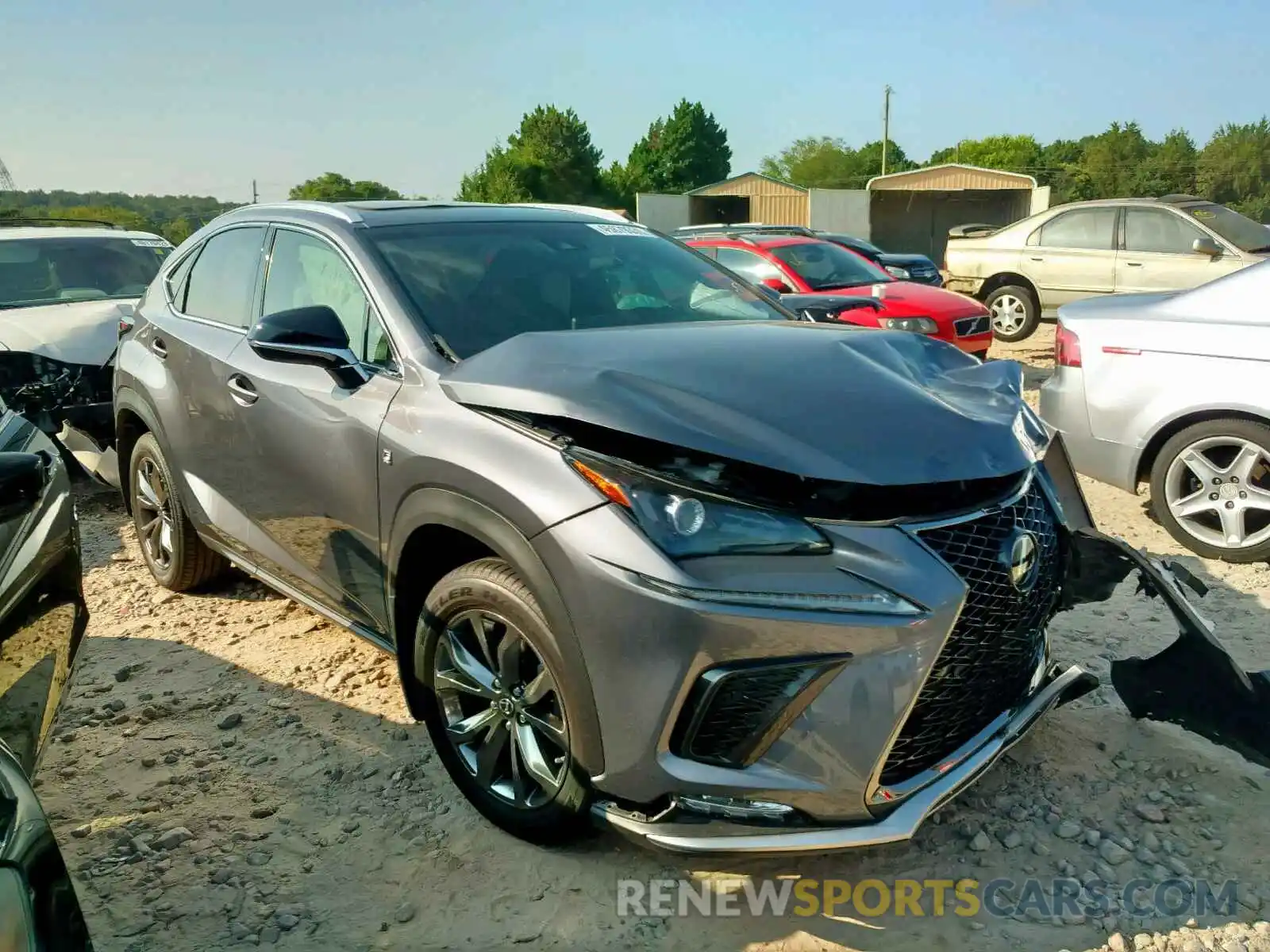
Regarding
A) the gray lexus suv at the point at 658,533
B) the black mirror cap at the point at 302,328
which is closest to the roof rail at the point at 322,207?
the gray lexus suv at the point at 658,533

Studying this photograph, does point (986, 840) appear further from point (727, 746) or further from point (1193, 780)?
point (727, 746)

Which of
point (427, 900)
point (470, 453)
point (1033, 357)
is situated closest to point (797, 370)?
point (470, 453)

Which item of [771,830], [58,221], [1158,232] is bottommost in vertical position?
[771,830]

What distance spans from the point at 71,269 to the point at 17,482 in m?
A: 6.62

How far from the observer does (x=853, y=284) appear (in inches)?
403

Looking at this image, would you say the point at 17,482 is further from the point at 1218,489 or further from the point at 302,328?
the point at 1218,489

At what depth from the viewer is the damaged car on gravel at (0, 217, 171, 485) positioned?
6.13m

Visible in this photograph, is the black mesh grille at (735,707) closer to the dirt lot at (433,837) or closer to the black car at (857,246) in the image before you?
the dirt lot at (433,837)

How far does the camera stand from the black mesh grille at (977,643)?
2.23 metres

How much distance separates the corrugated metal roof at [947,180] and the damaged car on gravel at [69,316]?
2961cm

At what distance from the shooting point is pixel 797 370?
2.59 m

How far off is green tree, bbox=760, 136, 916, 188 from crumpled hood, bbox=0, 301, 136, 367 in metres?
78.2

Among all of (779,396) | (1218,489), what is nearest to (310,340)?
(779,396)

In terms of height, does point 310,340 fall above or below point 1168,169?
below
